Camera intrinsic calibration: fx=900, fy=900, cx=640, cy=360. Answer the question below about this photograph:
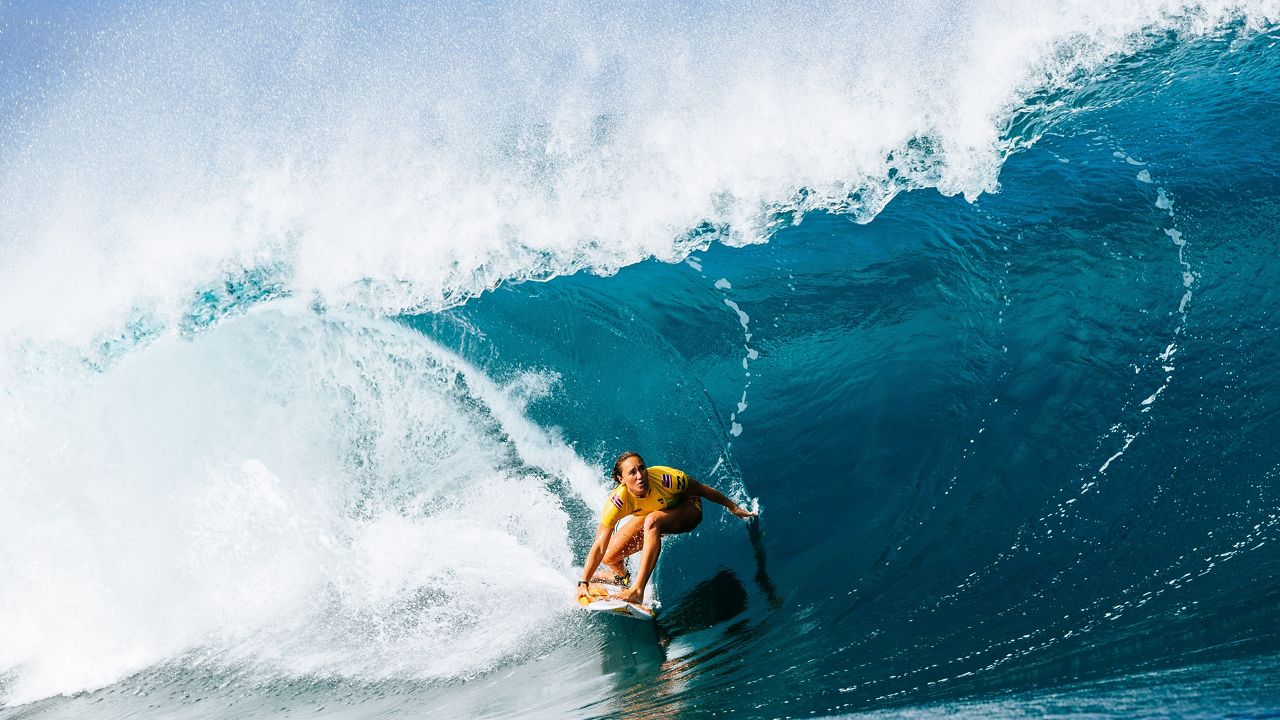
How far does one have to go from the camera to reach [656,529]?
5.58 metres

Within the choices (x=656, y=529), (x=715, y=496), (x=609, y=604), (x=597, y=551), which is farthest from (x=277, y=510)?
(x=715, y=496)

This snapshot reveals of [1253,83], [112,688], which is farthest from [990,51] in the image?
[112,688]

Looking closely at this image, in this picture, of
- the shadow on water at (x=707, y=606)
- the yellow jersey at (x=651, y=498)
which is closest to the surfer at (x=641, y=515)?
the yellow jersey at (x=651, y=498)

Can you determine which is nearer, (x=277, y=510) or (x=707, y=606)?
(x=707, y=606)

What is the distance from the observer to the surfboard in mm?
5348

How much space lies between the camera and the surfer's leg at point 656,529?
544 cm

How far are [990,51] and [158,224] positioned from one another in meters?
10.4

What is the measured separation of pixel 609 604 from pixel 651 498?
69cm

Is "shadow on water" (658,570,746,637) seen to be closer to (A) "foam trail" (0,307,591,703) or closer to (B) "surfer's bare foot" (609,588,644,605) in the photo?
(B) "surfer's bare foot" (609,588,644,605)

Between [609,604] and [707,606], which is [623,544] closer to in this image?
[609,604]

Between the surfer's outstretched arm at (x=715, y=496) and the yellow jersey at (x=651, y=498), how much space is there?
0.33 feet

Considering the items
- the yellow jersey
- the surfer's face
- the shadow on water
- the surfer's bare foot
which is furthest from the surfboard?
the surfer's face

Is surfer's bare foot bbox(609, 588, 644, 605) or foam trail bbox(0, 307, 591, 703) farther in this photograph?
foam trail bbox(0, 307, 591, 703)

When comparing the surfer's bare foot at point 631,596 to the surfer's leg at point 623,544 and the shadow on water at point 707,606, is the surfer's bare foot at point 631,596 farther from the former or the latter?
the surfer's leg at point 623,544
